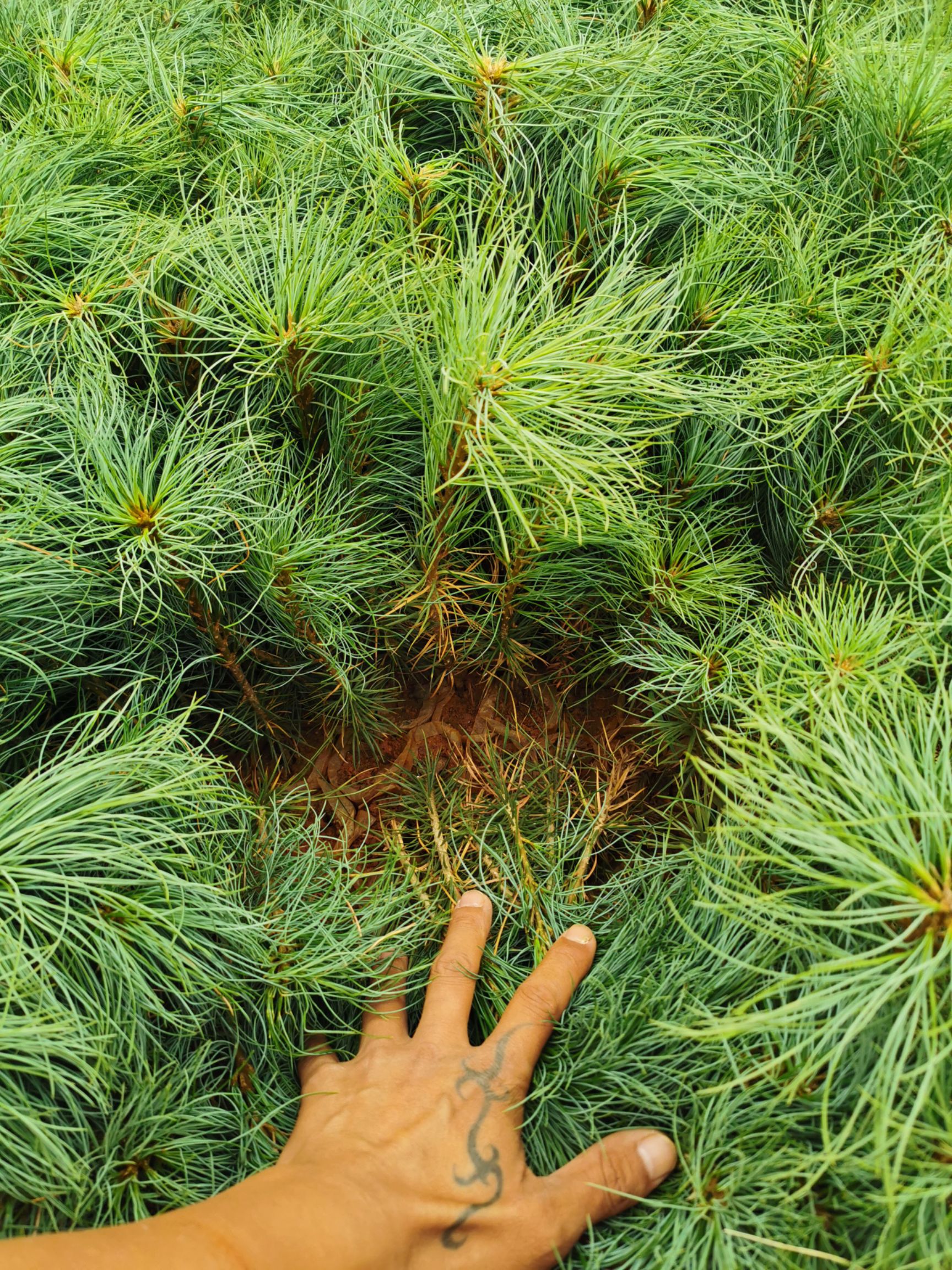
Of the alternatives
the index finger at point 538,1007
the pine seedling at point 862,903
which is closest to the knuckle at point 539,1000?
the index finger at point 538,1007

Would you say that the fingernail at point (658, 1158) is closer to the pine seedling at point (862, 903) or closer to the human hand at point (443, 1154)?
the human hand at point (443, 1154)

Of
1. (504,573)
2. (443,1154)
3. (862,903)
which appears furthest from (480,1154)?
(504,573)

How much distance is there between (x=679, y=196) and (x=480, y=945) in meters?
0.61

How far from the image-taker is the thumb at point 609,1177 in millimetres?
567

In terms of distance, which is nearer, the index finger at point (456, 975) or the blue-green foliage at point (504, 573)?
the blue-green foliage at point (504, 573)

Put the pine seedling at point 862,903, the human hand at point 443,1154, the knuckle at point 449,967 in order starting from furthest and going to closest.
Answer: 1. the knuckle at point 449,967
2. the human hand at point 443,1154
3. the pine seedling at point 862,903

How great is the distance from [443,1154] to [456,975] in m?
Result: 0.11

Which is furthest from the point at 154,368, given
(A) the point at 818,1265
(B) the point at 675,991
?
(A) the point at 818,1265

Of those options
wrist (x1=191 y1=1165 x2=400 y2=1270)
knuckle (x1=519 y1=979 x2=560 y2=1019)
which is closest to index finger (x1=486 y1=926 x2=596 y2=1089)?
knuckle (x1=519 y1=979 x2=560 y2=1019)

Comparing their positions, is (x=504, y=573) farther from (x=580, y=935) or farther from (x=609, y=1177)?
(x=609, y=1177)

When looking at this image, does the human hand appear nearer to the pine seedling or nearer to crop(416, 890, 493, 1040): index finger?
crop(416, 890, 493, 1040): index finger

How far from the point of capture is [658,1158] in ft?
1.86

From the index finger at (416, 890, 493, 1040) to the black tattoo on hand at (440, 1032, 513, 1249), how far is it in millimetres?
29

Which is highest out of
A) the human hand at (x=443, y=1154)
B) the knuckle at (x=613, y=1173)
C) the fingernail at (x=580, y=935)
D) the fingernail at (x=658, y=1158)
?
the fingernail at (x=580, y=935)
